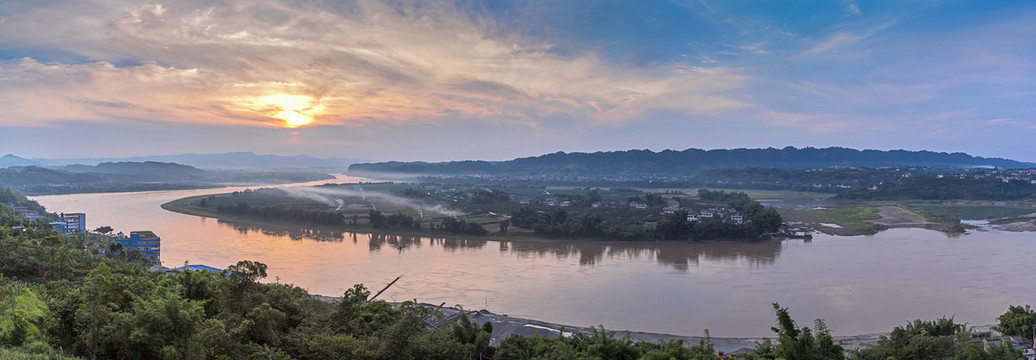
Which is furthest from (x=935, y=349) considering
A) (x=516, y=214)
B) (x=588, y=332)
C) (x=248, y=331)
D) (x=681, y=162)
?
(x=681, y=162)

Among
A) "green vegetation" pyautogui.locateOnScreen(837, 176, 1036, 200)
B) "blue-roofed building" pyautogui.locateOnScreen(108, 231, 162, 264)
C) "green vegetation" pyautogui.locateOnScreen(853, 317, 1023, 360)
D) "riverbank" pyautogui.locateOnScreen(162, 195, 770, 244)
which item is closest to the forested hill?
"green vegetation" pyautogui.locateOnScreen(837, 176, 1036, 200)

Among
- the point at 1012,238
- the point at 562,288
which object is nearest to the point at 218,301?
the point at 562,288

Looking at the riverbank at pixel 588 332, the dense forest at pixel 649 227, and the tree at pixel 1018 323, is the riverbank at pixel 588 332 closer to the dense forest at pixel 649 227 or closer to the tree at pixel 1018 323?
the tree at pixel 1018 323

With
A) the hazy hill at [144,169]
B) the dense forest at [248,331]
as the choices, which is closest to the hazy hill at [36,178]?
the hazy hill at [144,169]

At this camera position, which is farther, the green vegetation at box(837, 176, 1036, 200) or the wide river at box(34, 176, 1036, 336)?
the green vegetation at box(837, 176, 1036, 200)

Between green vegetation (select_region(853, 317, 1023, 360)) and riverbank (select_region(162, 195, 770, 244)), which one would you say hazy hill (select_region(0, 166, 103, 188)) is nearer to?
riverbank (select_region(162, 195, 770, 244))

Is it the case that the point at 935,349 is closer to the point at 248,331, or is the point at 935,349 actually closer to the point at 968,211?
the point at 248,331
